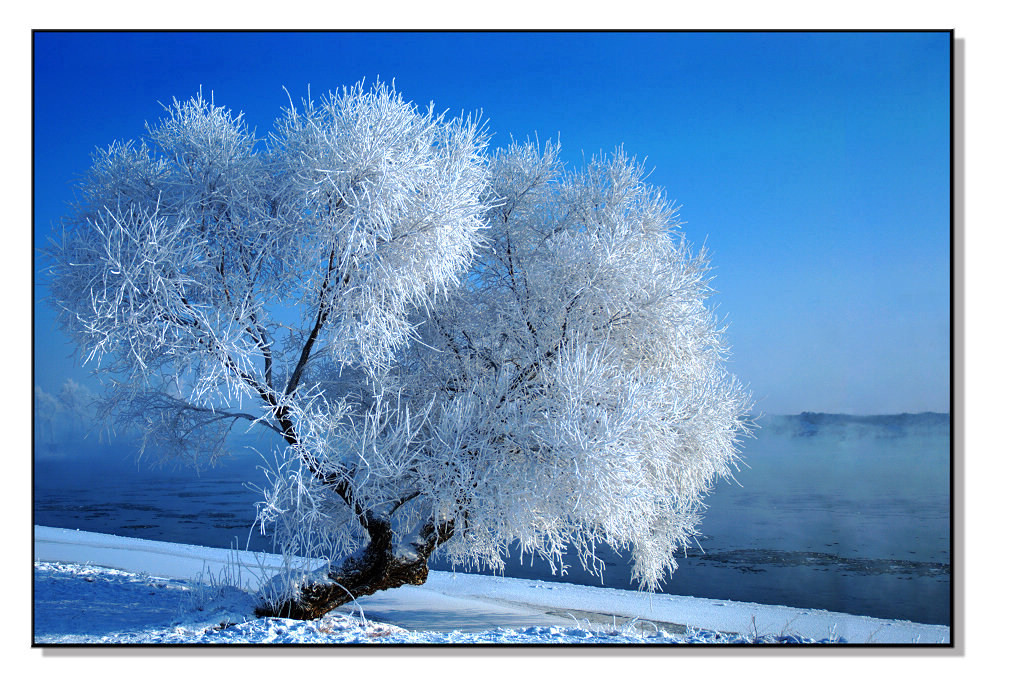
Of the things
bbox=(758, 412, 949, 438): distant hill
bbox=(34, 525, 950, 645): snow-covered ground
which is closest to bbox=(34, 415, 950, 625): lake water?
bbox=(758, 412, 949, 438): distant hill

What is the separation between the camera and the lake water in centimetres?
453

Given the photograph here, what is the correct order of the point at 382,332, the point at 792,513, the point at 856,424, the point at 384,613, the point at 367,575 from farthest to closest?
the point at 792,513 → the point at 384,613 → the point at 856,424 → the point at 367,575 → the point at 382,332

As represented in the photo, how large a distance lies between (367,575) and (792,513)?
11.2ft

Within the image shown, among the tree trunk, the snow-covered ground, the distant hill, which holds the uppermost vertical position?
the distant hill

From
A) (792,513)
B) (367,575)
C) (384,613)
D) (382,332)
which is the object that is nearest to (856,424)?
(792,513)

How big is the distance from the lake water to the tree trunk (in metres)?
0.60

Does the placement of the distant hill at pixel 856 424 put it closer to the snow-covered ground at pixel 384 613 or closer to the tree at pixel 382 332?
the tree at pixel 382 332

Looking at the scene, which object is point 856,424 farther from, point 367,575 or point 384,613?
point 384,613

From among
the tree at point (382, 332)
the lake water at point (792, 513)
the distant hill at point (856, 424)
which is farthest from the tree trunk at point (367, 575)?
the distant hill at point (856, 424)

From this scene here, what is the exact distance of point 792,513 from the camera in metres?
5.53

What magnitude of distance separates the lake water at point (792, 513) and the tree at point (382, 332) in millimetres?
694

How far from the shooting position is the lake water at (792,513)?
453 cm

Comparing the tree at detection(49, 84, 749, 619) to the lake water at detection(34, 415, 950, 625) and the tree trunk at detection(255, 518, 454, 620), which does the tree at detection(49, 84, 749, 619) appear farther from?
the lake water at detection(34, 415, 950, 625)
